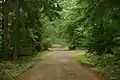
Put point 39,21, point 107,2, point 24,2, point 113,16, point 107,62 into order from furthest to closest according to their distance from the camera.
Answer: point 39,21 < point 107,62 < point 24,2 < point 113,16 < point 107,2

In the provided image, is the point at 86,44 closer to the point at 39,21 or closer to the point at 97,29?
the point at 97,29

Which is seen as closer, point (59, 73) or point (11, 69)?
point (59, 73)

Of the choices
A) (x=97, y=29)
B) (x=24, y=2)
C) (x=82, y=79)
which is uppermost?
(x=24, y=2)

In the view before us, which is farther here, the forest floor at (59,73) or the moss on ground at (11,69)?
the forest floor at (59,73)

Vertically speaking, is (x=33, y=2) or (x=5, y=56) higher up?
(x=33, y=2)

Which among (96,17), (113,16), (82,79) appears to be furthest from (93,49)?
(96,17)

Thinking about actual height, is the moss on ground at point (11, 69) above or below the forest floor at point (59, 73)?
above

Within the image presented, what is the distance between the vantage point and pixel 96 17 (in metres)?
7.35

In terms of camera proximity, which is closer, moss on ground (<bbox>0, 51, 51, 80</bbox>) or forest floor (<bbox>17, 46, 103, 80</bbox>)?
moss on ground (<bbox>0, 51, 51, 80</bbox>)

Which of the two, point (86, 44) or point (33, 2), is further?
point (86, 44)

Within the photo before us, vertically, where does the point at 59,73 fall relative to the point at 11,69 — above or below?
below

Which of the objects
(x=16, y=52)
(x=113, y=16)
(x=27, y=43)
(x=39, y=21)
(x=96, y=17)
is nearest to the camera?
(x=96, y=17)

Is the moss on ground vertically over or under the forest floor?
over

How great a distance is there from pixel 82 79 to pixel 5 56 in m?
10.8
